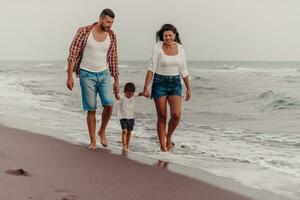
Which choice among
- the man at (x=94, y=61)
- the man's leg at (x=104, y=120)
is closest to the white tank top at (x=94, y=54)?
the man at (x=94, y=61)

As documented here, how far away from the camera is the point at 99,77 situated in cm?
542

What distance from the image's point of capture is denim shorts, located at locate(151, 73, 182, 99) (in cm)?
578

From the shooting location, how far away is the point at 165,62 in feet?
18.8

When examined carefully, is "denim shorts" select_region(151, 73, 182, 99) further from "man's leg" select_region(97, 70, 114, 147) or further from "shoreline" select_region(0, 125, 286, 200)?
"shoreline" select_region(0, 125, 286, 200)

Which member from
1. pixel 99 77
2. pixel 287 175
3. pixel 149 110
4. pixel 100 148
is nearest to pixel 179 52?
pixel 99 77

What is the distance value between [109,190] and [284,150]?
135 inches

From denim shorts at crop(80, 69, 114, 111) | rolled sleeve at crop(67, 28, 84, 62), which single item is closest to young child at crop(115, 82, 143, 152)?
denim shorts at crop(80, 69, 114, 111)

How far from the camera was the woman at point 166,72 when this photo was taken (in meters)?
5.71

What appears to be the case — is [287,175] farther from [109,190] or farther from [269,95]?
[269,95]

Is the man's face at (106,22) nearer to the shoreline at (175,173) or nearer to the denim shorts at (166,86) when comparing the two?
the denim shorts at (166,86)

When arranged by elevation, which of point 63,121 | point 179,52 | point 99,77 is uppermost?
point 179,52

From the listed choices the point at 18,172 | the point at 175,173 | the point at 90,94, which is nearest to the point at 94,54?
the point at 90,94

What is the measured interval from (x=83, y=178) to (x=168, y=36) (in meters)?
2.70

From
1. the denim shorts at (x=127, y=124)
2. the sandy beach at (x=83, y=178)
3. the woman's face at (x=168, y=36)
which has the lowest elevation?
the sandy beach at (x=83, y=178)
